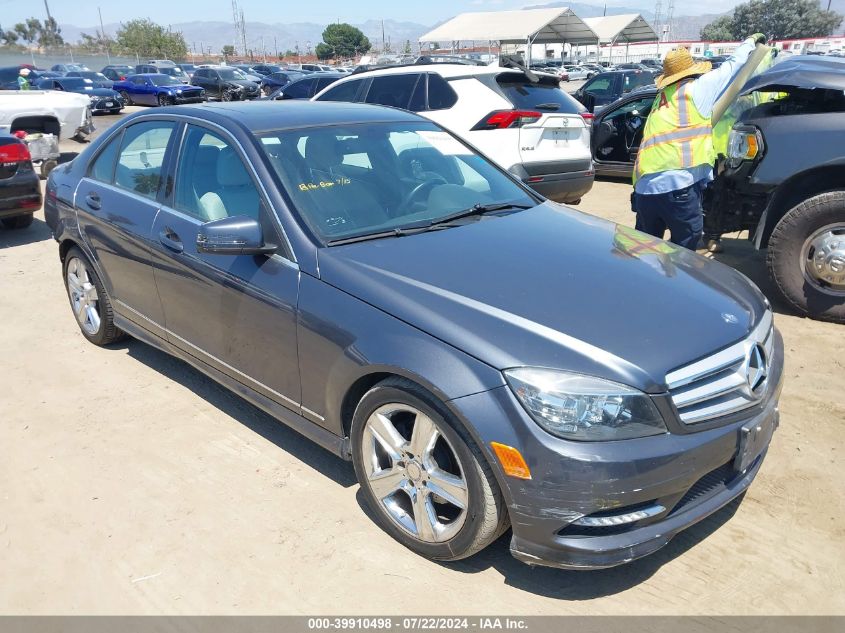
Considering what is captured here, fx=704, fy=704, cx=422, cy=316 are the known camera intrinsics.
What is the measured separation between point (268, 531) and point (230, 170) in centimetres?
178

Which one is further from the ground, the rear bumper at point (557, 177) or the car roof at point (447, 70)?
the car roof at point (447, 70)

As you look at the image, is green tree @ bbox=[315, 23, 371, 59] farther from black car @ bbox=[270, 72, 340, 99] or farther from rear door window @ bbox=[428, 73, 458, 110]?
rear door window @ bbox=[428, 73, 458, 110]

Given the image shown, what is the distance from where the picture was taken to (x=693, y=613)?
2.54 meters

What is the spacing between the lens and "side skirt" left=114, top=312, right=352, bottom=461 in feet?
10.1

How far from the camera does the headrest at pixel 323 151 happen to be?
3.54 meters

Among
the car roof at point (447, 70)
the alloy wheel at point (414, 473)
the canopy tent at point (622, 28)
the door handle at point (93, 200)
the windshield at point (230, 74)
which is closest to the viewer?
the alloy wheel at point (414, 473)

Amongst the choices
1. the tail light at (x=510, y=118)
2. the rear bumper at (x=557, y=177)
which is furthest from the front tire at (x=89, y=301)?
the tail light at (x=510, y=118)

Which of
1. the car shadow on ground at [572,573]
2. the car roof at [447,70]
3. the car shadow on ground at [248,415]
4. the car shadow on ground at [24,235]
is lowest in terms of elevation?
the car shadow on ground at [572,573]

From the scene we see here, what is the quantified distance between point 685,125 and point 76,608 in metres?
4.50

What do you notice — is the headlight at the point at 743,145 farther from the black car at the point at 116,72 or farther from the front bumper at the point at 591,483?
the black car at the point at 116,72

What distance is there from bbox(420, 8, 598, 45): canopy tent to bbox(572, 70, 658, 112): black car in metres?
27.4

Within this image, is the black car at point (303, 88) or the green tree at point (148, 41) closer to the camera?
the black car at point (303, 88)

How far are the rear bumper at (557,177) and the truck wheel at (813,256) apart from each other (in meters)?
2.47

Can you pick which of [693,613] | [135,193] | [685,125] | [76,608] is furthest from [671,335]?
[135,193]
